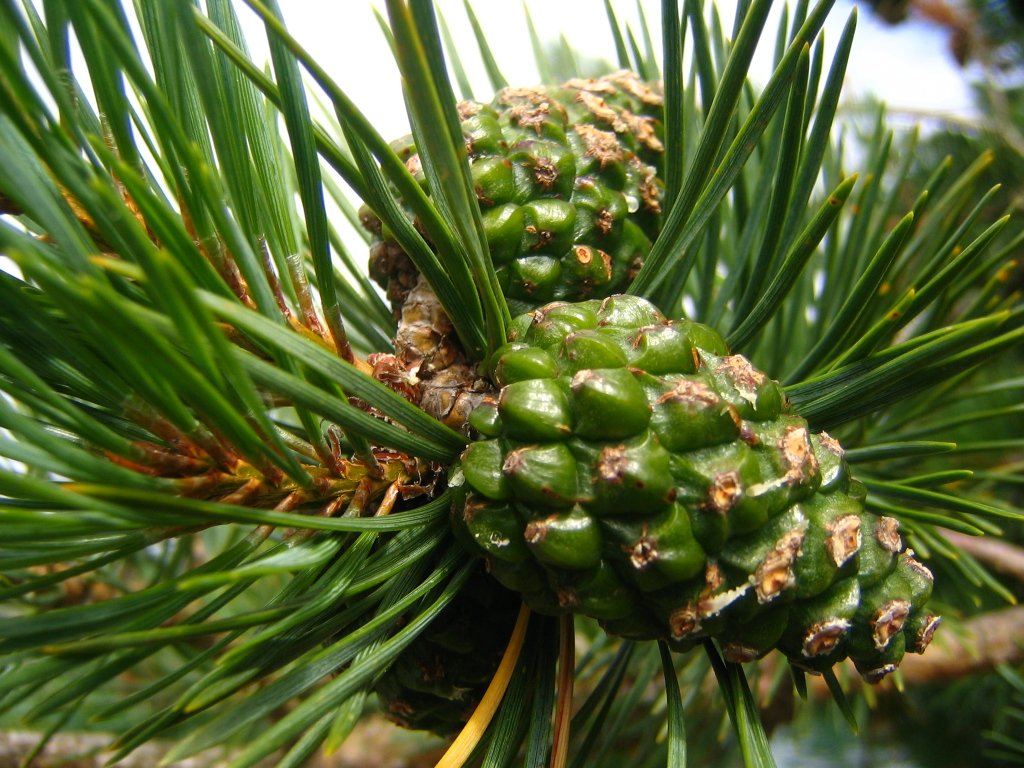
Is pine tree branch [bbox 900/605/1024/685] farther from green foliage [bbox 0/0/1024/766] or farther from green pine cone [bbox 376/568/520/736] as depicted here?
green pine cone [bbox 376/568/520/736]

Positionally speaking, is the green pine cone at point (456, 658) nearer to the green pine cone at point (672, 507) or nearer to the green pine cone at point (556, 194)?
the green pine cone at point (672, 507)

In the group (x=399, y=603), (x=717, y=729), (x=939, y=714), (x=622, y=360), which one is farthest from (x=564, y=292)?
(x=939, y=714)

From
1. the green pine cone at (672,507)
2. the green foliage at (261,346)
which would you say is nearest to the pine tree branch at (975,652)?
the green foliage at (261,346)

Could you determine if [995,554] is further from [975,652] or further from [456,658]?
[456,658]

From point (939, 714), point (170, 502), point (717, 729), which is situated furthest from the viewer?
point (939, 714)

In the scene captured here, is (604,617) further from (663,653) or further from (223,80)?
(223,80)

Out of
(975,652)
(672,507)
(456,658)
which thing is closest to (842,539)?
(672,507)
